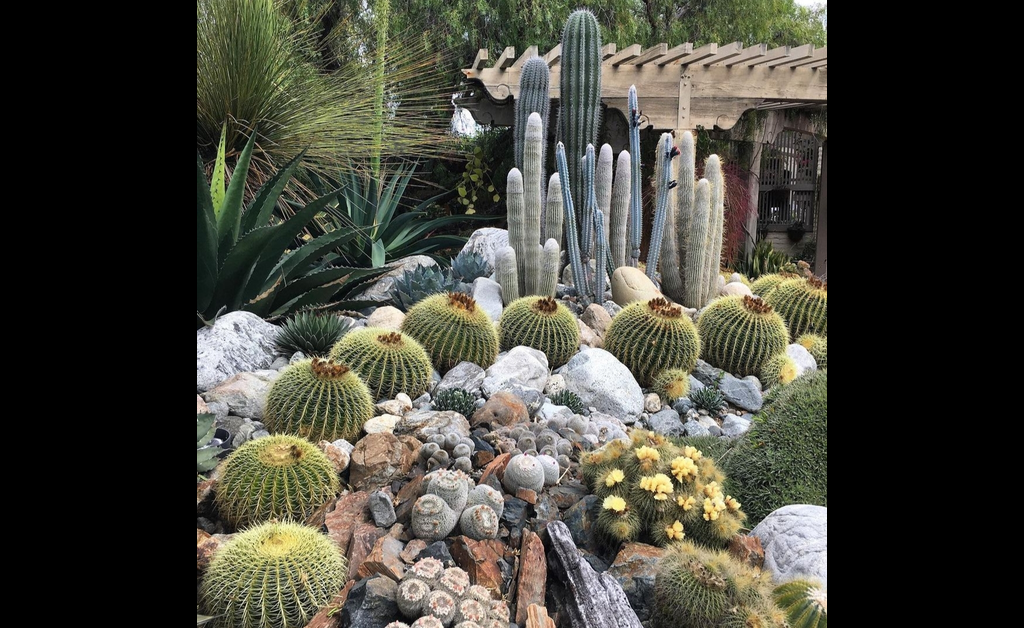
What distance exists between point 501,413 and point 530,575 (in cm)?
106

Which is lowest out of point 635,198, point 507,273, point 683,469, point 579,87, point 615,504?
point 615,504

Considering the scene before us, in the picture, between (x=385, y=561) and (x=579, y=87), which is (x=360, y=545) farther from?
(x=579, y=87)

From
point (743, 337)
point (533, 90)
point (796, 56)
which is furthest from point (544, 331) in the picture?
point (796, 56)

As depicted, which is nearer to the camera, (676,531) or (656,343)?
(676,531)

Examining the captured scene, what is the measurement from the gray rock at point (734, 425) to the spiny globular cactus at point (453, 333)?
128 centimetres

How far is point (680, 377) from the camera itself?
162 inches

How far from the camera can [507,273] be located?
200 inches

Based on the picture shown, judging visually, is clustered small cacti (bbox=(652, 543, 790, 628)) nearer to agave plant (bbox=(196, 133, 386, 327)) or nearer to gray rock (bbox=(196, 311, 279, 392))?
gray rock (bbox=(196, 311, 279, 392))

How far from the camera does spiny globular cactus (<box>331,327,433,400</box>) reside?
350 cm

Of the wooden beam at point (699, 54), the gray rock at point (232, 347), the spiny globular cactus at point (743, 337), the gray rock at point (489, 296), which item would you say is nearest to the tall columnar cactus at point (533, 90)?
the gray rock at point (489, 296)

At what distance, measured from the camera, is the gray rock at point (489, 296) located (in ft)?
16.5

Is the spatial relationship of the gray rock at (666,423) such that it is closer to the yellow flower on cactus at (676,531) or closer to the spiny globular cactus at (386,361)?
the spiny globular cactus at (386,361)
